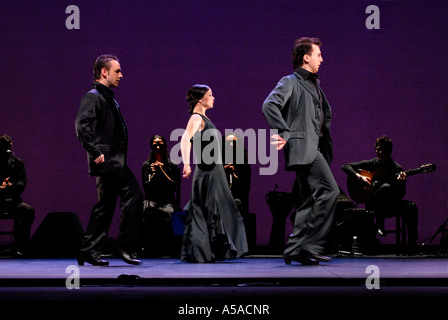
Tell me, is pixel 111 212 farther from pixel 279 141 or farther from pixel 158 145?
pixel 158 145

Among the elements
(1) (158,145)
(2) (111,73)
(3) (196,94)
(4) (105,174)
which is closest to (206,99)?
(3) (196,94)

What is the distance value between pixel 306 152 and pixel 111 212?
1.83 m

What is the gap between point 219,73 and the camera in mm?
9398

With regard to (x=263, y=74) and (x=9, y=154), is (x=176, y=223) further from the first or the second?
(x=263, y=74)

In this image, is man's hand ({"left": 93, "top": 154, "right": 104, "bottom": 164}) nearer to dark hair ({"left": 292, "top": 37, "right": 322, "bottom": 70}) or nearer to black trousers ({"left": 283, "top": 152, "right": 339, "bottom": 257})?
black trousers ({"left": 283, "top": 152, "right": 339, "bottom": 257})

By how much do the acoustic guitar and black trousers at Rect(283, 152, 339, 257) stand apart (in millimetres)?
2785

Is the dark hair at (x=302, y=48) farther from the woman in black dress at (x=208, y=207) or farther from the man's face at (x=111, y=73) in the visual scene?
the man's face at (x=111, y=73)

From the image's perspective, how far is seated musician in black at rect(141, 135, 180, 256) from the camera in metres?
7.64

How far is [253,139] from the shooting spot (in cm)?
916

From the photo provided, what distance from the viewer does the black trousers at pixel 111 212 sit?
546cm

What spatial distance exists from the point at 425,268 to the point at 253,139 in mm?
4429
